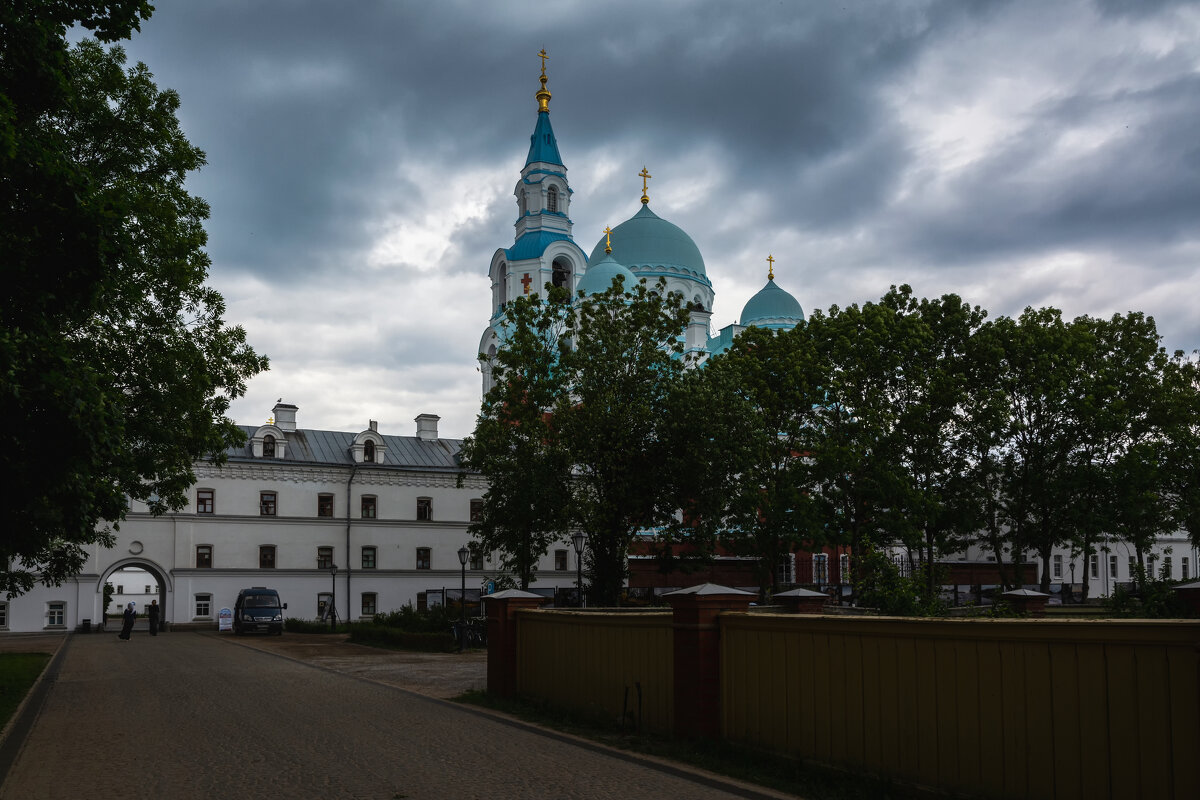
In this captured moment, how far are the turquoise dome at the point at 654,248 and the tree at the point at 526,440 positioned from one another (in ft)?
101

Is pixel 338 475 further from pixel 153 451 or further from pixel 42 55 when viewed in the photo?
pixel 42 55

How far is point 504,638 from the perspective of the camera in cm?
1504

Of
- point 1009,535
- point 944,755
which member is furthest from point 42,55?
point 1009,535

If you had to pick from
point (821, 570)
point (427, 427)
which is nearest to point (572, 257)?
point (427, 427)

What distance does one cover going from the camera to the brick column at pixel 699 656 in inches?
412

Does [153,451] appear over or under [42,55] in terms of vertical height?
under

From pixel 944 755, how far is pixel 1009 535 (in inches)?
1167

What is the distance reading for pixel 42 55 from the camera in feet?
35.1

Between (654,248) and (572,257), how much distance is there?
19.7 ft

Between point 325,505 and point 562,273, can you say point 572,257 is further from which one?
point 325,505

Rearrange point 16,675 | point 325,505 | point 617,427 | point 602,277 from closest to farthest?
1. point 16,675
2. point 617,427
3. point 325,505
4. point 602,277

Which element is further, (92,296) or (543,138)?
(543,138)

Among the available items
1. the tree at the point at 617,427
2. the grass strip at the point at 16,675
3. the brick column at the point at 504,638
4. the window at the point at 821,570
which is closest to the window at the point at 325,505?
the grass strip at the point at 16,675

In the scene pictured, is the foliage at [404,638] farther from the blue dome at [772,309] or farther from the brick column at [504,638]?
the blue dome at [772,309]
